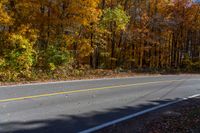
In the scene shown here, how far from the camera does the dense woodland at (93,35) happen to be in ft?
66.7

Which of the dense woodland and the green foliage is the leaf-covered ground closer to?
the dense woodland

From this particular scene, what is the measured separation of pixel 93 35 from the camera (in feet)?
95.2

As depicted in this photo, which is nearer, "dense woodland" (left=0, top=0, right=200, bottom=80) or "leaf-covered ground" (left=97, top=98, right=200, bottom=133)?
"leaf-covered ground" (left=97, top=98, right=200, bottom=133)

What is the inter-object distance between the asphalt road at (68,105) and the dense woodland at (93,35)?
5.54m

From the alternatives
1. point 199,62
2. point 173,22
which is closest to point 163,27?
point 173,22

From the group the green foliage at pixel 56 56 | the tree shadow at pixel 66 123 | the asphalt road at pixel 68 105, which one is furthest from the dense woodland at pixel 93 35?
the tree shadow at pixel 66 123

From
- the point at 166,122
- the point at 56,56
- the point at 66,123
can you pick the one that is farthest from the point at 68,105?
the point at 56,56

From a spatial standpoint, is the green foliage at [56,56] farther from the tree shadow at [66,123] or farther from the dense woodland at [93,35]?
the tree shadow at [66,123]

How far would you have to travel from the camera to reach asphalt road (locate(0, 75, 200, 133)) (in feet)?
27.4

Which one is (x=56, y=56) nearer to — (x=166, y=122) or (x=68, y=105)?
(x=68, y=105)

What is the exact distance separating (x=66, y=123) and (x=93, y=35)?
20.8 meters

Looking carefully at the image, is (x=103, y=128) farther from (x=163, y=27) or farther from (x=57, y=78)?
(x=163, y=27)

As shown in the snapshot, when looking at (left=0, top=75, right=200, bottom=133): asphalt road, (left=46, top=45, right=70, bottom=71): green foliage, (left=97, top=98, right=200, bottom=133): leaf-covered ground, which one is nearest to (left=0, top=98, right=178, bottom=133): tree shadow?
(left=0, top=75, right=200, bottom=133): asphalt road

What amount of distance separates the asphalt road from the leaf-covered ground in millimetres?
669
